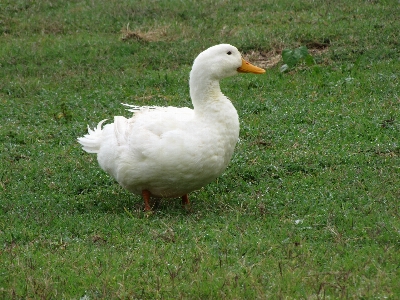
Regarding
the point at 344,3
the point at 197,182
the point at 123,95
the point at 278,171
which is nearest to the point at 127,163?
the point at 197,182

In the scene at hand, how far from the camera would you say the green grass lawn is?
229 inches

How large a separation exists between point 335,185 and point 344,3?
751 centimetres

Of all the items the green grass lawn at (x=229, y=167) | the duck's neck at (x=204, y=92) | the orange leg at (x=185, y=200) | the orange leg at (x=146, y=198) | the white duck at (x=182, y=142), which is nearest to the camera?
the green grass lawn at (x=229, y=167)

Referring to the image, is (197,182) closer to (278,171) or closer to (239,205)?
(239,205)

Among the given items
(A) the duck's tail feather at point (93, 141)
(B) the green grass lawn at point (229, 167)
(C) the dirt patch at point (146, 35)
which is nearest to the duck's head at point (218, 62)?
→ (B) the green grass lawn at point (229, 167)

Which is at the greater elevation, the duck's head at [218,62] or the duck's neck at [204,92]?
the duck's head at [218,62]

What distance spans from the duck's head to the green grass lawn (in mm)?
1255

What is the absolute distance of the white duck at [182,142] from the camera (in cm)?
719

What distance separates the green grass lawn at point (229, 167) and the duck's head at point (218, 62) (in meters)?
1.26

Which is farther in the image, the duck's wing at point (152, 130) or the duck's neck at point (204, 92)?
the duck's neck at point (204, 92)

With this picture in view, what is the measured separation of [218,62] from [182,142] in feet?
3.33

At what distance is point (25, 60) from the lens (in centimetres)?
1345

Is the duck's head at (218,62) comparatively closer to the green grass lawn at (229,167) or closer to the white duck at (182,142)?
the white duck at (182,142)

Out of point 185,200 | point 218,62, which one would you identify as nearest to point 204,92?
point 218,62
